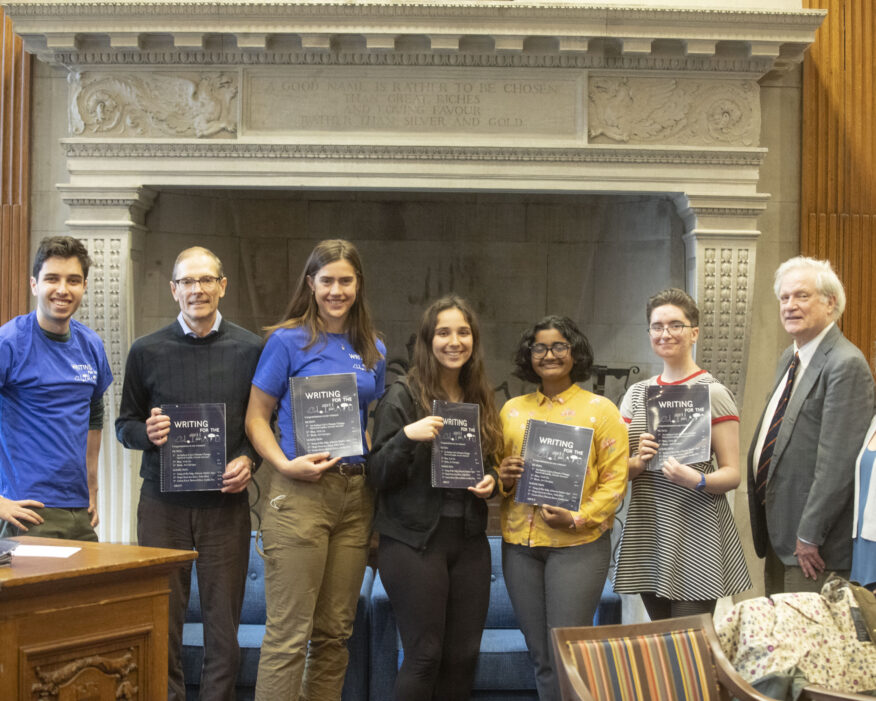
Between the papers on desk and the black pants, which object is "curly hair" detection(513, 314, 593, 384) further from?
the papers on desk

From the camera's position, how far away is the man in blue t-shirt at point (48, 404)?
304cm

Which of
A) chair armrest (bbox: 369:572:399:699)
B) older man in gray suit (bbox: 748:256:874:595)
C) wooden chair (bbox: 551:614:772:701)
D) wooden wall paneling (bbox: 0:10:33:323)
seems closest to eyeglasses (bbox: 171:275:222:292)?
chair armrest (bbox: 369:572:399:699)

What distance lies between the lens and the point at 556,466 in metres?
2.94

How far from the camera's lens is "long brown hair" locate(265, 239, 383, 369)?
3.05 m

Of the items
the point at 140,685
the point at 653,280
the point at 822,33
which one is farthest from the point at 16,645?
the point at 822,33

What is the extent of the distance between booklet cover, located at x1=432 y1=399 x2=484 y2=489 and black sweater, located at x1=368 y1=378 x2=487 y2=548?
8cm

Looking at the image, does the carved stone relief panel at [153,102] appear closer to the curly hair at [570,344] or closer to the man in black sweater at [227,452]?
the man in black sweater at [227,452]

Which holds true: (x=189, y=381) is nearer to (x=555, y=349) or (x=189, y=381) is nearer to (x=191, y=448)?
(x=191, y=448)

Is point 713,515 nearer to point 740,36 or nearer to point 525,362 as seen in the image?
point 525,362

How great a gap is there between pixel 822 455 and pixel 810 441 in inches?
4.7

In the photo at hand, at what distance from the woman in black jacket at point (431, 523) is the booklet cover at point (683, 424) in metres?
0.57

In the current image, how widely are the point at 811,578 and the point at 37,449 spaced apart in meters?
2.76

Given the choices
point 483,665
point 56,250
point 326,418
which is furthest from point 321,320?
point 483,665

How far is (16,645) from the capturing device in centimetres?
202
